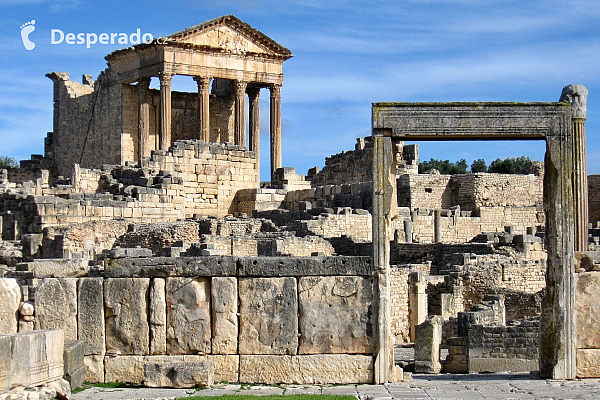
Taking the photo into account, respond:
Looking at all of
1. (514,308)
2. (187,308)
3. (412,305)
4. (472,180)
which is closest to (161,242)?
(412,305)

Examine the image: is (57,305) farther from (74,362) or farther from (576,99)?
(576,99)

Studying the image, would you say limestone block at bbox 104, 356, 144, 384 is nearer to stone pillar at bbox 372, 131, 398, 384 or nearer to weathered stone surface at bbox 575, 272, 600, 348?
stone pillar at bbox 372, 131, 398, 384

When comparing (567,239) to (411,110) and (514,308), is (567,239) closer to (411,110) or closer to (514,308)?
(411,110)

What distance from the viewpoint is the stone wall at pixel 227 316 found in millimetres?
11539

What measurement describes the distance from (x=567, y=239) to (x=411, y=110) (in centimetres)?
235

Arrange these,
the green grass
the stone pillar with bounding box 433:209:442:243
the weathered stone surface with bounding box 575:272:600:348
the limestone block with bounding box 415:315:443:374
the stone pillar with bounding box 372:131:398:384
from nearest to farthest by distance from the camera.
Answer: the green grass
the stone pillar with bounding box 372:131:398:384
the weathered stone surface with bounding box 575:272:600:348
the limestone block with bounding box 415:315:443:374
the stone pillar with bounding box 433:209:442:243

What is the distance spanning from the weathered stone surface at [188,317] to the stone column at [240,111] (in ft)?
92.5

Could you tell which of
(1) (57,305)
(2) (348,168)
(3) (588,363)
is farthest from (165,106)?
(3) (588,363)

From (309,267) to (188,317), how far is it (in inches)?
59.7

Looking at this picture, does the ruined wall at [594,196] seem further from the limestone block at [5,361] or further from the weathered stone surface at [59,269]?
the limestone block at [5,361]

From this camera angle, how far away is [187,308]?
38.1 feet

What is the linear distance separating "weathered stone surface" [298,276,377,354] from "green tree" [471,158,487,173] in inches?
2433

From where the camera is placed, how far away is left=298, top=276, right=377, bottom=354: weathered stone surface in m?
11.5

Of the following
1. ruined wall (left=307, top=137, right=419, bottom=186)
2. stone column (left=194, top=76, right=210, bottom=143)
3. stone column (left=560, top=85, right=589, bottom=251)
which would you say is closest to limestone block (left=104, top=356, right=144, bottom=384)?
stone column (left=560, top=85, right=589, bottom=251)
